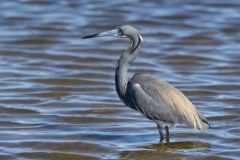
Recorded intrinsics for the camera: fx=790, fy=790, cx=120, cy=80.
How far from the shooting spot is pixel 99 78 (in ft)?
46.8

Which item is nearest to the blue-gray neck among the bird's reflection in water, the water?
the water

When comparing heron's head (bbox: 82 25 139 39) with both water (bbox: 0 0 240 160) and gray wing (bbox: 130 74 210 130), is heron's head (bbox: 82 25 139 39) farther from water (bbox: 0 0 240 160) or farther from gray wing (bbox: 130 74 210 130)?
water (bbox: 0 0 240 160)

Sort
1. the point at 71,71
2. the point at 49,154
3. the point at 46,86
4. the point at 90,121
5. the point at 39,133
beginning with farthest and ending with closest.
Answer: the point at 71,71 → the point at 46,86 → the point at 90,121 → the point at 39,133 → the point at 49,154

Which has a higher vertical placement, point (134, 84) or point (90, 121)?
point (134, 84)

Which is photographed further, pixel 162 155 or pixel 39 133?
pixel 39 133

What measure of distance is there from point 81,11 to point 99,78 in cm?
671

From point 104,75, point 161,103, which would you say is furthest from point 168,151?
point 104,75

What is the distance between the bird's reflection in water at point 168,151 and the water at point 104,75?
12 mm

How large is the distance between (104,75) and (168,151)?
15.5 feet

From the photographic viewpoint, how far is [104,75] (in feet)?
47.4

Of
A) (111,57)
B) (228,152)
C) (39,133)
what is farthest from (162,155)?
(111,57)

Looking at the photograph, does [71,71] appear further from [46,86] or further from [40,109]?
→ [40,109]

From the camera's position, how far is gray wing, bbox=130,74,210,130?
33.4ft

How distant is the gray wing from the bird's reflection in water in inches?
11.3
